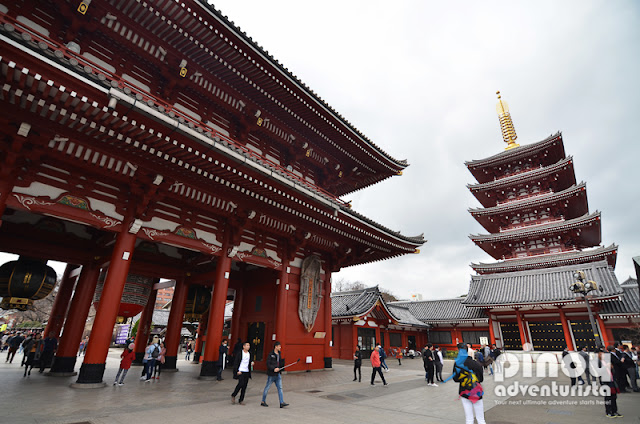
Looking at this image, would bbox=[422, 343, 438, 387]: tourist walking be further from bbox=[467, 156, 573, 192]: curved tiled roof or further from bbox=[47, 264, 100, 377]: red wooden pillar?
bbox=[467, 156, 573, 192]: curved tiled roof

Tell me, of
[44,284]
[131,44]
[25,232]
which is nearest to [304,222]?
[131,44]

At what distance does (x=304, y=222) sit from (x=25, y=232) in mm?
10537

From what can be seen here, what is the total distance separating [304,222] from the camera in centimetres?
1321

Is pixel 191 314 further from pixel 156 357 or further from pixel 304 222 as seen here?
pixel 304 222

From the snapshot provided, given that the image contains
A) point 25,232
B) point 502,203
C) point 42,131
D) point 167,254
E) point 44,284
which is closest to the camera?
point 42,131

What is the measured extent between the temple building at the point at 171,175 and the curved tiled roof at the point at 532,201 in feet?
64.9

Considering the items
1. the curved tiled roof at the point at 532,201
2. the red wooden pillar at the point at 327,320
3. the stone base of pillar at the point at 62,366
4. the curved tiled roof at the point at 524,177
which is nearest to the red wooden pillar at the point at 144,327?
the stone base of pillar at the point at 62,366

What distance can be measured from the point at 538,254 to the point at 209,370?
30725 mm

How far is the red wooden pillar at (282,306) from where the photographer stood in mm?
13516

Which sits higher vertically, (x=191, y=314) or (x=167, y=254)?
(x=167, y=254)

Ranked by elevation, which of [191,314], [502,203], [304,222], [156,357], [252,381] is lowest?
[252,381]

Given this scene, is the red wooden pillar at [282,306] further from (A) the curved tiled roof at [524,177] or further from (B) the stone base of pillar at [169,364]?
(A) the curved tiled roof at [524,177]

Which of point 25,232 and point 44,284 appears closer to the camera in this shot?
point 44,284

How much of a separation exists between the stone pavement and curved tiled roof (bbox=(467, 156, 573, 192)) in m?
A: 24.5
